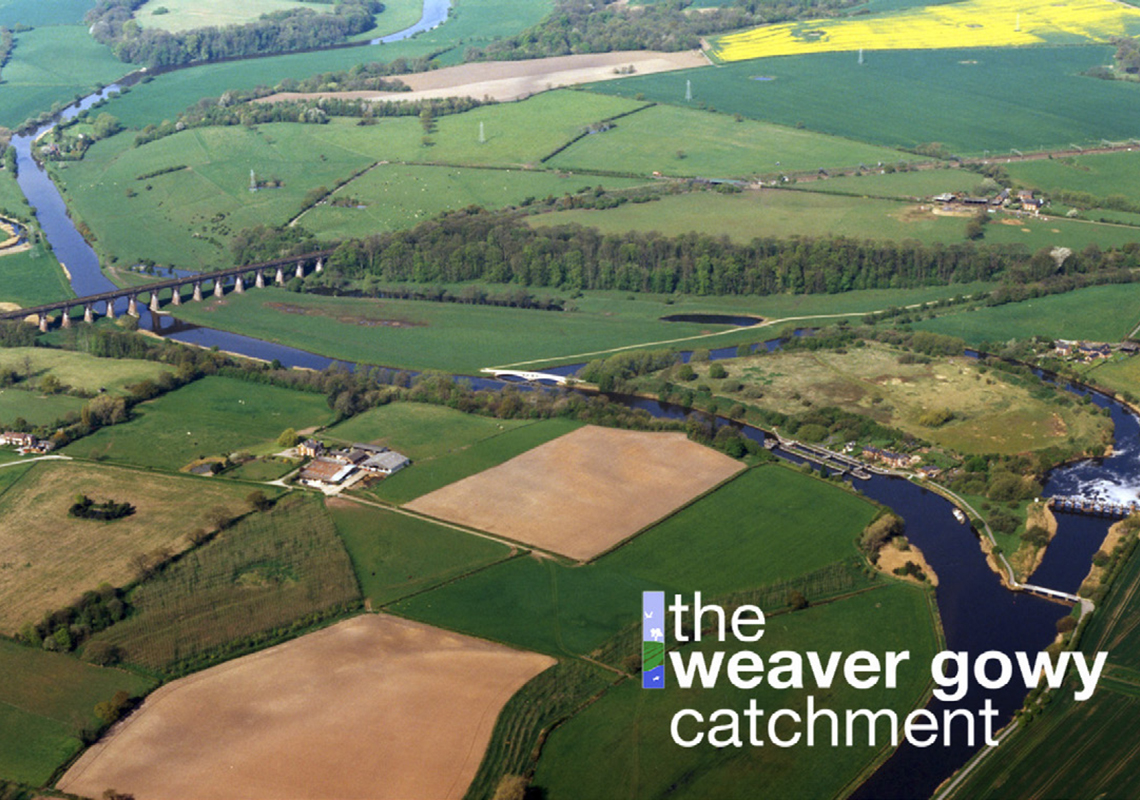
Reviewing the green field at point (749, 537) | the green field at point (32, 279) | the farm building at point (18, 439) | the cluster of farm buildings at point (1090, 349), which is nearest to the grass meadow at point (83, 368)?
the farm building at point (18, 439)

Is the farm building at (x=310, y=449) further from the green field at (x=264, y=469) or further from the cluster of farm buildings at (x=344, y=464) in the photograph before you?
the green field at (x=264, y=469)

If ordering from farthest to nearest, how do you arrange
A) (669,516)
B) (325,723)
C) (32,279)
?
1. (32,279)
2. (669,516)
3. (325,723)

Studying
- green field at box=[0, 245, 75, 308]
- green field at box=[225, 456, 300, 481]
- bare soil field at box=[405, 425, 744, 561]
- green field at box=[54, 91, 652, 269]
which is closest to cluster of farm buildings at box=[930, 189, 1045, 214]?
green field at box=[54, 91, 652, 269]

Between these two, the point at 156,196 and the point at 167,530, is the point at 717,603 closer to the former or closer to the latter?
the point at 167,530

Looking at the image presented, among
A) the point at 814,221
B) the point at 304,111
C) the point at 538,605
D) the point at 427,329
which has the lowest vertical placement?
the point at 538,605

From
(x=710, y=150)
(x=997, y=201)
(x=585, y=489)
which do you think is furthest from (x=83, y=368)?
(x=997, y=201)

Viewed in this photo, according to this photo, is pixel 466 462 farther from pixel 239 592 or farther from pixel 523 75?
pixel 523 75
